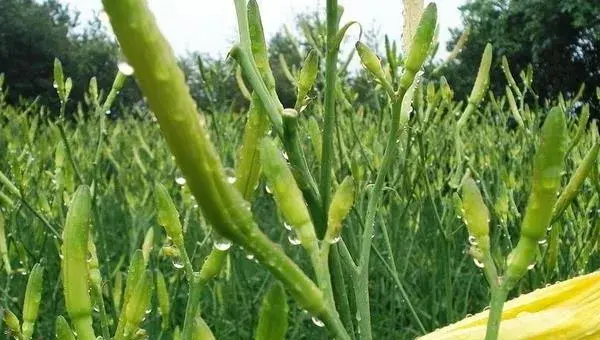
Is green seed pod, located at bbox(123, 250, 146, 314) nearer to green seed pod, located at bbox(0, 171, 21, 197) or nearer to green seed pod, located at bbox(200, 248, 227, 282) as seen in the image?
green seed pod, located at bbox(200, 248, 227, 282)

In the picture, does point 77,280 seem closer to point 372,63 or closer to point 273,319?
point 273,319

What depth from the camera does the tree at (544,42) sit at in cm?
1541

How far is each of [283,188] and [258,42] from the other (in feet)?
0.57

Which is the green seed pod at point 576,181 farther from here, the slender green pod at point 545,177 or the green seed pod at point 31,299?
the green seed pod at point 31,299

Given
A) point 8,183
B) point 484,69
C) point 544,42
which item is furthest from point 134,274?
point 544,42

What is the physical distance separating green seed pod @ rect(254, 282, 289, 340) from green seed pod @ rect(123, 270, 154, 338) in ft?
0.48

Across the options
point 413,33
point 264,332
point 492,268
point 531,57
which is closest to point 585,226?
point 413,33

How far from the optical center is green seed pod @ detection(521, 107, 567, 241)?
1.05 ft

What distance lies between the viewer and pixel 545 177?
0.32 metres

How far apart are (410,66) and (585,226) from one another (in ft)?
3.76

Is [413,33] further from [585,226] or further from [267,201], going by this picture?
[267,201]

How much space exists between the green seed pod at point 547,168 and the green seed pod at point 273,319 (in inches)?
4.1

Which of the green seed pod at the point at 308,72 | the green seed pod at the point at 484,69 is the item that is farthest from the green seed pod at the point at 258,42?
the green seed pod at the point at 484,69

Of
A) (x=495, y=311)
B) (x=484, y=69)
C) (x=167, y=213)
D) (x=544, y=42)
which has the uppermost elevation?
(x=544, y=42)
